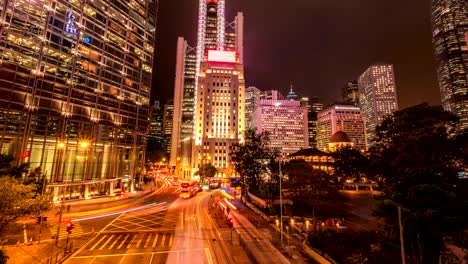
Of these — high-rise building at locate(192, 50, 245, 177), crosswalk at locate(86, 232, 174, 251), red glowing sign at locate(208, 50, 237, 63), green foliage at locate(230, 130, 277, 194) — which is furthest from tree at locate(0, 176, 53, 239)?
red glowing sign at locate(208, 50, 237, 63)

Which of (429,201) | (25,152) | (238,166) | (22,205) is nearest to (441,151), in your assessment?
(429,201)

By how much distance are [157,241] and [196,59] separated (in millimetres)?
170037

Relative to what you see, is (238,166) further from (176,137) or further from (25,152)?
(176,137)

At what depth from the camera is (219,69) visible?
14762cm

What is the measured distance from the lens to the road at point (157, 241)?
70.9ft

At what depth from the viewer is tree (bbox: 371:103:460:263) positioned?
52.4 feet

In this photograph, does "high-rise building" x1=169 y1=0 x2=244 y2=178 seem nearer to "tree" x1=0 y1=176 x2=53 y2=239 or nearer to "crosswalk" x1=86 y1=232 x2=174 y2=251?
"crosswalk" x1=86 y1=232 x2=174 y2=251

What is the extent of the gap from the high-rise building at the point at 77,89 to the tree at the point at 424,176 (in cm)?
4220

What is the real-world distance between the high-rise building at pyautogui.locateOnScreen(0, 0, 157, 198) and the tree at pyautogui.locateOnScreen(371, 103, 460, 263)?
1662 inches

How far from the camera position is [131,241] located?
26.3 meters

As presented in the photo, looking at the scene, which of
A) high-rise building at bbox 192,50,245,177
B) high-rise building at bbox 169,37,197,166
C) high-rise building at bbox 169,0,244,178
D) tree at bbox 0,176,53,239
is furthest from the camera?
high-rise building at bbox 169,37,197,166

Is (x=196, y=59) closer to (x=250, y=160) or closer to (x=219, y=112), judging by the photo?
(x=219, y=112)

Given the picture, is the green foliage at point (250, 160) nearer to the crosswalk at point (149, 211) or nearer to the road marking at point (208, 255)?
the crosswalk at point (149, 211)

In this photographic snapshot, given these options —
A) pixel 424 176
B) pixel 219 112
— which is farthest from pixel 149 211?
pixel 219 112
